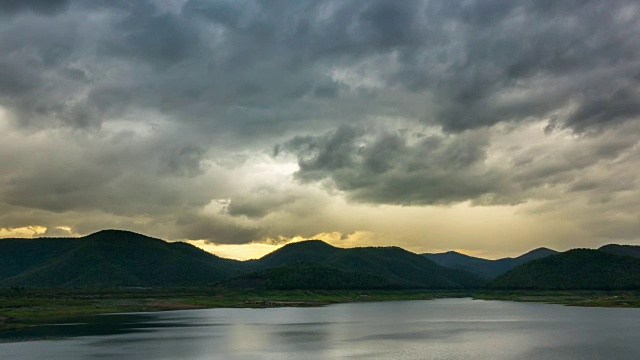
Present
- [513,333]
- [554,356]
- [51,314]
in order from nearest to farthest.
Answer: [554,356], [513,333], [51,314]

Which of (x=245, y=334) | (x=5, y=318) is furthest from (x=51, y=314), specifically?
(x=245, y=334)

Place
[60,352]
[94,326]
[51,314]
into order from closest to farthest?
1. [60,352]
2. [94,326]
3. [51,314]

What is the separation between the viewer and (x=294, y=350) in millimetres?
98250

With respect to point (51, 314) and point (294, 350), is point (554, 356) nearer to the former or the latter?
point (294, 350)

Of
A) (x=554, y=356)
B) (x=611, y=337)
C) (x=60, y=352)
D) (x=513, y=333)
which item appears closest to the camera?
(x=554, y=356)

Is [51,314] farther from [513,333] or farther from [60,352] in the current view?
[513,333]

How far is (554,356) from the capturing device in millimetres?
86688

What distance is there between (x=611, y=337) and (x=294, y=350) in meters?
63.2

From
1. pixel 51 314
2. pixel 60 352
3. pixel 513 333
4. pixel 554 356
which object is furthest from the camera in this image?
pixel 51 314

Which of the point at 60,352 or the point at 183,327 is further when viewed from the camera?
the point at 183,327

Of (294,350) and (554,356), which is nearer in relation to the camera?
(554,356)

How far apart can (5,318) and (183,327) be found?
4954 cm

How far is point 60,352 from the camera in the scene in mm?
93562

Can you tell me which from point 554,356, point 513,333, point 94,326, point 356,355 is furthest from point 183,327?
point 554,356
